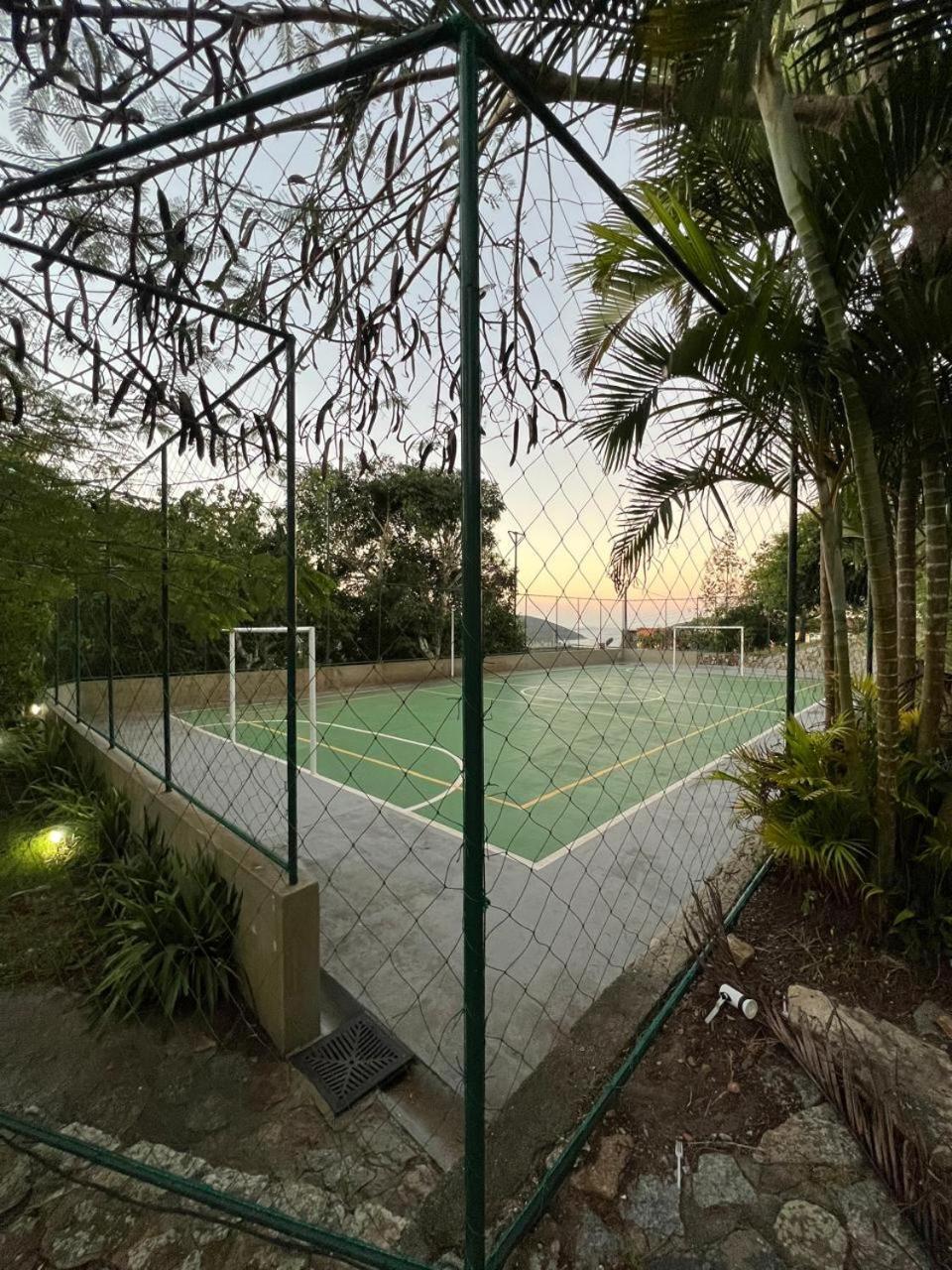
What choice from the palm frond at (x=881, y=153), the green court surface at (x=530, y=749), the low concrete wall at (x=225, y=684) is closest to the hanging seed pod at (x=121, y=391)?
the low concrete wall at (x=225, y=684)

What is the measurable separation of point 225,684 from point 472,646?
276 inches

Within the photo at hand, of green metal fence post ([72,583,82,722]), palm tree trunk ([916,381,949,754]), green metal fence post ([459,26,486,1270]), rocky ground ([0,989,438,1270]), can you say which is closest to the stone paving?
green metal fence post ([459,26,486,1270])

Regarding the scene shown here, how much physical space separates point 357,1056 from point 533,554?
153 cm

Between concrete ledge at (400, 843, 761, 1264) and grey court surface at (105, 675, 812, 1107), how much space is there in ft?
0.48

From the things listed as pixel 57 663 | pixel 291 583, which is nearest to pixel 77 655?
pixel 57 663

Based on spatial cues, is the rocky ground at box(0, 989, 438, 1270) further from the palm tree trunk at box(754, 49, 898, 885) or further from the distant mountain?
the palm tree trunk at box(754, 49, 898, 885)

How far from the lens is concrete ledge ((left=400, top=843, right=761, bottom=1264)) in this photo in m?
1.06

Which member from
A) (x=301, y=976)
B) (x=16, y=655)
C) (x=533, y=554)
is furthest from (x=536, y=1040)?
(x=16, y=655)

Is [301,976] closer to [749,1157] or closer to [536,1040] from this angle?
[536,1040]

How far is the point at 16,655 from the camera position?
14.3 ft

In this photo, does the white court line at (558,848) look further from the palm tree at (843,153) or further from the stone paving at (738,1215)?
the stone paving at (738,1215)

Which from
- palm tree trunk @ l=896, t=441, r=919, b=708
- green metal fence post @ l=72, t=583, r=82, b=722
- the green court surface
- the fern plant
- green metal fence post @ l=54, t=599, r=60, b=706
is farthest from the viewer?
green metal fence post @ l=54, t=599, r=60, b=706

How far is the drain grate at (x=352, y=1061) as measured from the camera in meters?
1.45

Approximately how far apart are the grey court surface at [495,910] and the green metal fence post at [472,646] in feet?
1.95
